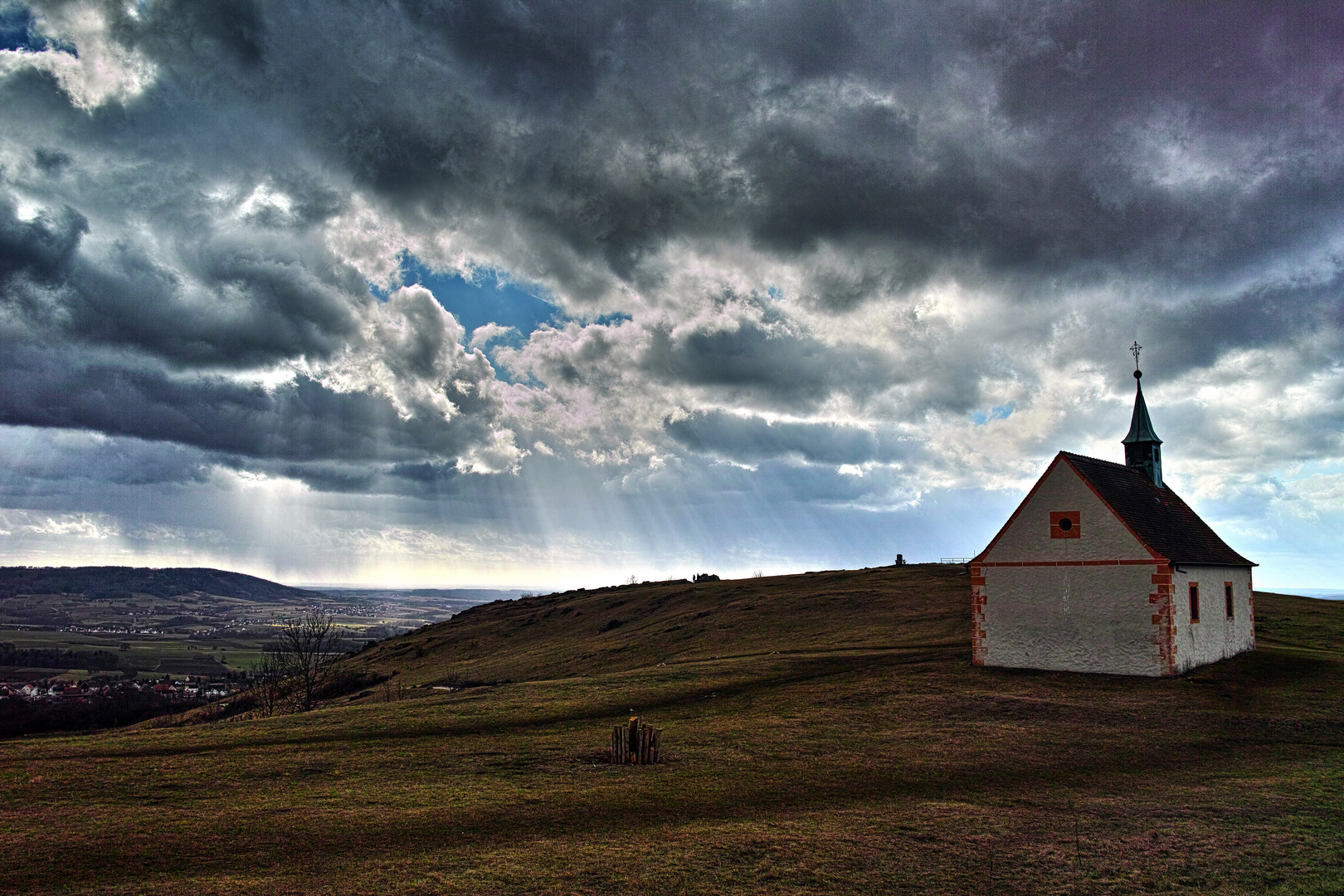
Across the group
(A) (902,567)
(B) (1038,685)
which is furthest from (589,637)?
(B) (1038,685)

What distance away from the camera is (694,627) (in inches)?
2830

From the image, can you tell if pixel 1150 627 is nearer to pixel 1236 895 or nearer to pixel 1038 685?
pixel 1038 685

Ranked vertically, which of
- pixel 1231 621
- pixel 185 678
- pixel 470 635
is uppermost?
pixel 1231 621

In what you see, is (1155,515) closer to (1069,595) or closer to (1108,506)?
(1108,506)

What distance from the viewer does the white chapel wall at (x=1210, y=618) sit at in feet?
127

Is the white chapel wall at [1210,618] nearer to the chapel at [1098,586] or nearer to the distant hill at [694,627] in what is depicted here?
the chapel at [1098,586]

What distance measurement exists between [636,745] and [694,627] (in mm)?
46699

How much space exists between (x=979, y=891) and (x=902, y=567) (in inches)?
3575

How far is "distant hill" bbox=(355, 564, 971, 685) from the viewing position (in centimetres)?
5800

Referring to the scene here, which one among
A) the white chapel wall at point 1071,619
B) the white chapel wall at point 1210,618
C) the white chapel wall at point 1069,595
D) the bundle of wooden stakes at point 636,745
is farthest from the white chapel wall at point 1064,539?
the bundle of wooden stakes at point 636,745

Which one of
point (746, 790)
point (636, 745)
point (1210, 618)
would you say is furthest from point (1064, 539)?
point (636, 745)

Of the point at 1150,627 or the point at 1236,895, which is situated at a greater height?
the point at 1150,627

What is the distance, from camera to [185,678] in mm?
164000

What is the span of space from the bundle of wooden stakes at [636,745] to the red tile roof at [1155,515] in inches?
1101
